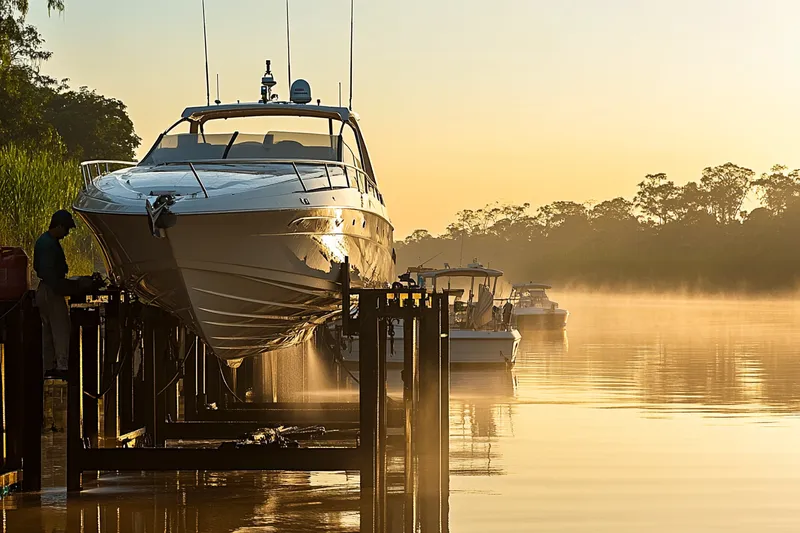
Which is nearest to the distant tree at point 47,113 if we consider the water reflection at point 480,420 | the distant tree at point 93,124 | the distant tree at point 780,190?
the distant tree at point 93,124

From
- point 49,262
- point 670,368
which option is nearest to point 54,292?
point 49,262

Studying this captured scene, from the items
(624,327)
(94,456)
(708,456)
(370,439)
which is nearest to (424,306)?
(370,439)

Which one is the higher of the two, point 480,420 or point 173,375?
point 173,375

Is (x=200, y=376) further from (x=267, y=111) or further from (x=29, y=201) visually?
(x=29, y=201)

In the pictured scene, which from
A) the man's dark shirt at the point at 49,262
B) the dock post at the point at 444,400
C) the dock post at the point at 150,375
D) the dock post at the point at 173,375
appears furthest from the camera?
the dock post at the point at 173,375

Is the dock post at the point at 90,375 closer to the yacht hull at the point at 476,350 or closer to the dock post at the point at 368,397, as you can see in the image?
the dock post at the point at 368,397

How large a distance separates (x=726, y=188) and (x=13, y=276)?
619 feet

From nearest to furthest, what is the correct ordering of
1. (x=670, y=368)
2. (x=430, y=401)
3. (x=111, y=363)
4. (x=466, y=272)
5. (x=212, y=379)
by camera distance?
(x=111, y=363) → (x=430, y=401) → (x=212, y=379) → (x=670, y=368) → (x=466, y=272)

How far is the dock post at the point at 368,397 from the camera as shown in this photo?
1262 cm

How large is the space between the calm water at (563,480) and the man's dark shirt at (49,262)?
195 centimetres

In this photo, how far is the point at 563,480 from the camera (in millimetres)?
14852

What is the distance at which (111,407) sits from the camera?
1445cm

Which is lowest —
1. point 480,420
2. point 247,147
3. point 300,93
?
point 480,420

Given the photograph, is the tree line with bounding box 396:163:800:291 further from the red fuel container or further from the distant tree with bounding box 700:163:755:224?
the red fuel container
